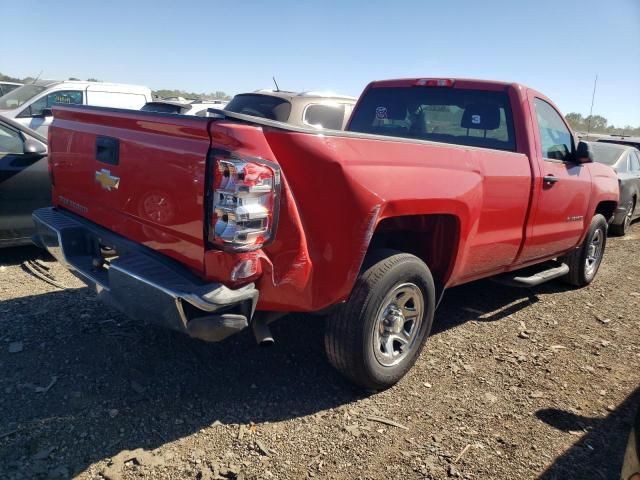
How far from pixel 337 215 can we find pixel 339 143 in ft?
1.18

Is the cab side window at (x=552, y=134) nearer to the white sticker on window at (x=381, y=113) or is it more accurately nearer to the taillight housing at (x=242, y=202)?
the white sticker on window at (x=381, y=113)

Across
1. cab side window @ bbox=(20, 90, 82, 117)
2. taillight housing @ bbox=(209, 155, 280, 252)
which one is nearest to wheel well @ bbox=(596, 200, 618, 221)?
taillight housing @ bbox=(209, 155, 280, 252)

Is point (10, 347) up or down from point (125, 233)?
down

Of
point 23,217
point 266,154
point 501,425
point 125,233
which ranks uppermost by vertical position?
point 266,154

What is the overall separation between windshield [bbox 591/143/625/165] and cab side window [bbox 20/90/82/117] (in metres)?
10.0

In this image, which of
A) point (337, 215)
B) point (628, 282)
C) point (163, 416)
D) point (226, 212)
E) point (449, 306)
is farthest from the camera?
point (628, 282)

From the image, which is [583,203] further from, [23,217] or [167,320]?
[23,217]

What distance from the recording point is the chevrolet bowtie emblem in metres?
3.01

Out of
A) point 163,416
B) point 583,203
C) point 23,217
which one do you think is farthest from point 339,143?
point 23,217

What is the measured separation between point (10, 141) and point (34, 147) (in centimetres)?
30

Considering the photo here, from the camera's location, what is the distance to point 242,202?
7.81 feet

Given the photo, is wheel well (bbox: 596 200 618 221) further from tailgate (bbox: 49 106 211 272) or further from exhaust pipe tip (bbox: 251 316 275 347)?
tailgate (bbox: 49 106 211 272)

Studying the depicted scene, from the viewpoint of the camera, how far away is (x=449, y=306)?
4969mm

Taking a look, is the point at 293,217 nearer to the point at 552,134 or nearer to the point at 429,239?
the point at 429,239
